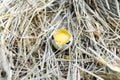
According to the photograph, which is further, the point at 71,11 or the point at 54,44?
the point at 71,11

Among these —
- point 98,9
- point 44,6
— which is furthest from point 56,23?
point 98,9

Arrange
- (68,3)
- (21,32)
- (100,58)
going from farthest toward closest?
(68,3) < (21,32) < (100,58)

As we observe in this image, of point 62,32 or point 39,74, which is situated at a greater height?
point 62,32

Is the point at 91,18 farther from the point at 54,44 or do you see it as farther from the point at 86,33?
the point at 54,44
